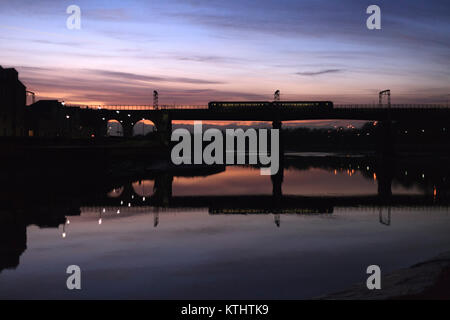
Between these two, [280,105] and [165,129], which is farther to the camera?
[165,129]

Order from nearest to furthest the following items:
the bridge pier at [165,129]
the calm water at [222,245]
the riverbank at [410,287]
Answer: the riverbank at [410,287], the calm water at [222,245], the bridge pier at [165,129]

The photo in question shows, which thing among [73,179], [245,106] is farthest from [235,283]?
[245,106]

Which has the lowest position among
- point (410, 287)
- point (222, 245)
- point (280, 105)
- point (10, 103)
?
point (222, 245)

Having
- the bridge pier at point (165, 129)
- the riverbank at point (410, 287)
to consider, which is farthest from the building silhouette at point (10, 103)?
the riverbank at point (410, 287)

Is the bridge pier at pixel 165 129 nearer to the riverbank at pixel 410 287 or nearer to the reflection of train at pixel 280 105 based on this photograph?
the reflection of train at pixel 280 105

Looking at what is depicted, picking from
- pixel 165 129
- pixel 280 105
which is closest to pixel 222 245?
pixel 280 105

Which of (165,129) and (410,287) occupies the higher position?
(165,129)

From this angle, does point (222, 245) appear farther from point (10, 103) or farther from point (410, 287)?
point (10, 103)

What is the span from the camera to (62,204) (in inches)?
1697

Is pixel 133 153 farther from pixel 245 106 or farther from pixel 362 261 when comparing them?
pixel 362 261

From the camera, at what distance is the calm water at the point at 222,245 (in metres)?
19.4

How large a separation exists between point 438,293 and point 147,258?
13.7 m

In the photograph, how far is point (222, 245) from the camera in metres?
28.4
